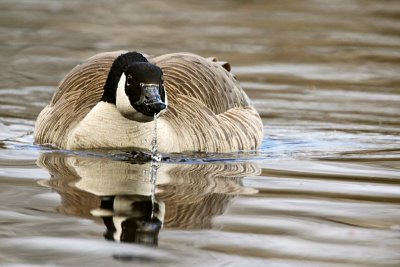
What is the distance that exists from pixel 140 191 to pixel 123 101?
1.80 m

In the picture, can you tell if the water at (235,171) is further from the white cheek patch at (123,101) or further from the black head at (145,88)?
the black head at (145,88)

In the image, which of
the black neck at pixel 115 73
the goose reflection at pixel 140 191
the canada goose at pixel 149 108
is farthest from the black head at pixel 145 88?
the goose reflection at pixel 140 191

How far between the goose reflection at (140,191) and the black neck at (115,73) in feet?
1.93

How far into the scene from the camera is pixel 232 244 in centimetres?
663

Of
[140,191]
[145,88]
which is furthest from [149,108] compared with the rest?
[140,191]

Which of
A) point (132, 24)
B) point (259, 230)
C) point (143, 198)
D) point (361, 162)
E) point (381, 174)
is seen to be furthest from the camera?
point (132, 24)

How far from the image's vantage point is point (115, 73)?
10086 mm

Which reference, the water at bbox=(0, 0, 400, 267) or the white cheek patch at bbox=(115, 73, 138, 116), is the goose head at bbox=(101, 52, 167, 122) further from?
the water at bbox=(0, 0, 400, 267)

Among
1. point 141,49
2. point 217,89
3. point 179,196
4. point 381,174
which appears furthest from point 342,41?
point 179,196

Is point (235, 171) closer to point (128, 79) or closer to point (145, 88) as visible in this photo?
point (145, 88)

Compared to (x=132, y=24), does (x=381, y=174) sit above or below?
below

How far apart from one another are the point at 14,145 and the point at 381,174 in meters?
3.59

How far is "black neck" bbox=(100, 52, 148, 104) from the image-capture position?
395 inches

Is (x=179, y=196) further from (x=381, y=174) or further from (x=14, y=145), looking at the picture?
(x=14, y=145)
